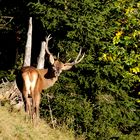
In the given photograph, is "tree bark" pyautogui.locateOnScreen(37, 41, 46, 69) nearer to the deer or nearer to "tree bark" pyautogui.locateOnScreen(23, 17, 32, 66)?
"tree bark" pyautogui.locateOnScreen(23, 17, 32, 66)

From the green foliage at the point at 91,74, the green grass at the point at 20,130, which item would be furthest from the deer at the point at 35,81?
the green foliage at the point at 91,74

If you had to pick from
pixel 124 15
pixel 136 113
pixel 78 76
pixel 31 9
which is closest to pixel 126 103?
pixel 136 113

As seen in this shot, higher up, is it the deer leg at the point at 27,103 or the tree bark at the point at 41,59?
the tree bark at the point at 41,59

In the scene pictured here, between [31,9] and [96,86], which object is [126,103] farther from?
[31,9]

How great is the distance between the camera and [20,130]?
10.4m

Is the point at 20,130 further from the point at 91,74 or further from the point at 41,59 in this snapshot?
the point at 41,59

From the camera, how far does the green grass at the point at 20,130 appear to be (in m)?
9.91

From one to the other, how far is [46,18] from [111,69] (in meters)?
2.53

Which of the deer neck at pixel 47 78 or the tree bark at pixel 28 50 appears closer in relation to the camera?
the deer neck at pixel 47 78

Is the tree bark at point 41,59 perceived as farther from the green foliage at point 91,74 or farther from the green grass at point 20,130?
the green grass at point 20,130

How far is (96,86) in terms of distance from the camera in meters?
15.2

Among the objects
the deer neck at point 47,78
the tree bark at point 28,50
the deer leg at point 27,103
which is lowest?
the deer leg at point 27,103

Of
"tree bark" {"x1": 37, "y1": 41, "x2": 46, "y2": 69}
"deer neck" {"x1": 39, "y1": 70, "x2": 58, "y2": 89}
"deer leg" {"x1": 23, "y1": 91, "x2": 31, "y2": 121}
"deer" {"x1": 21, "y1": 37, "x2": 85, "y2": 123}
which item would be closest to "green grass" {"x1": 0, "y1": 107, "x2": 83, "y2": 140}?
"deer leg" {"x1": 23, "y1": 91, "x2": 31, "y2": 121}

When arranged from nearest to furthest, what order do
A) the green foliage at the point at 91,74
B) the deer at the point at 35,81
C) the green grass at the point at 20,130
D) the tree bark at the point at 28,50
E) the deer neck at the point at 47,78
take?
the green grass at the point at 20,130 → the deer at the point at 35,81 → the deer neck at the point at 47,78 → the green foliage at the point at 91,74 → the tree bark at the point at 28,50
